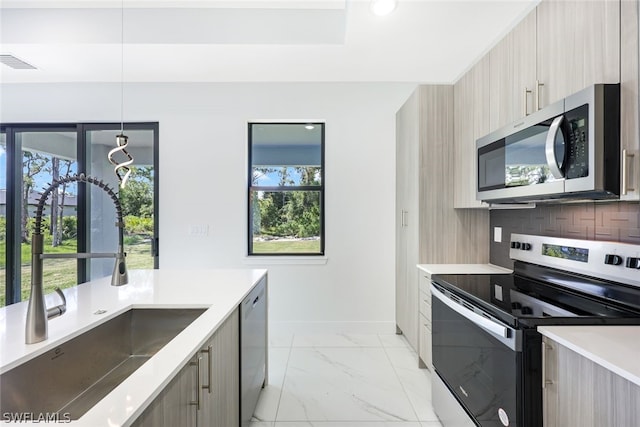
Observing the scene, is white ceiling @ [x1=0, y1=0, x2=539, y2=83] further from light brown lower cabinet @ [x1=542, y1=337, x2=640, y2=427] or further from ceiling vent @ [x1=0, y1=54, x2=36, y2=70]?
light brown lower cabinet @ [x1=542, y1=337, x2=640, y2=427]

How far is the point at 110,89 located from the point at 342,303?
3367 mm

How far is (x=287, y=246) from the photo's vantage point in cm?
350

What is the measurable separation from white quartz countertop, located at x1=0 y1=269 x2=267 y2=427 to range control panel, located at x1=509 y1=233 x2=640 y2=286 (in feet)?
5.70

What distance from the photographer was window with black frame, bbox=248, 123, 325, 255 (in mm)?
3498

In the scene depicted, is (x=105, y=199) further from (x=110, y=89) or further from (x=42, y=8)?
(x=42, y=8)

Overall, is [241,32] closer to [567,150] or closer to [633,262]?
[567,150]

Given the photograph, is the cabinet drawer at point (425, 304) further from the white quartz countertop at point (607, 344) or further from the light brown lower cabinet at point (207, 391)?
the light brown lower cabinet at point (207, 391)

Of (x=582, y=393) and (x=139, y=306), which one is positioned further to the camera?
(x=139, y=306)

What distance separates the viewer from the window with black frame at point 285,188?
350cm

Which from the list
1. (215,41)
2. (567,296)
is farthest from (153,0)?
(567,296)

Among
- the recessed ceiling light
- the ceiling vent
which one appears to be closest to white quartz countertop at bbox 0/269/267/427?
the recessed ceiling light

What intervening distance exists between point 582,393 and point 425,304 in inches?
Answer: 55.4

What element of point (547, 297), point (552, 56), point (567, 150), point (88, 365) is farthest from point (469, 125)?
point (88, 365)

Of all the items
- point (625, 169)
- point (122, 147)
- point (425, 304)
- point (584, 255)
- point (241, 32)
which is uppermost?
point (241, 32)
